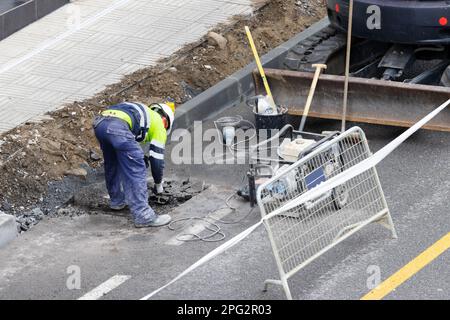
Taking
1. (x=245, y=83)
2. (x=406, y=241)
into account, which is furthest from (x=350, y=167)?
(x=245, y=83)

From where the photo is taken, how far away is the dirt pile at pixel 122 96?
1192 centimetres

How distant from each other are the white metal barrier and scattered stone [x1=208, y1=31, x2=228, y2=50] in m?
4.14

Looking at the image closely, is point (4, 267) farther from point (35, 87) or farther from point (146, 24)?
point (146, 24)

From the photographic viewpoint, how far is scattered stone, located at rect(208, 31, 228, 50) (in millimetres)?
14742

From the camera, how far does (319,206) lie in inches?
413

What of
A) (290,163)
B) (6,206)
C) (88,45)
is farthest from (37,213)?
(88,45)

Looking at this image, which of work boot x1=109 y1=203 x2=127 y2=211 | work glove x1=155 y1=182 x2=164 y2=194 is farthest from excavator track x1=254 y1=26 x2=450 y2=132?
work boot x1=109 y1=203 x2=127 y2=211

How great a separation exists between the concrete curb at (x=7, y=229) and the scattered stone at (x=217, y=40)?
4.55 m

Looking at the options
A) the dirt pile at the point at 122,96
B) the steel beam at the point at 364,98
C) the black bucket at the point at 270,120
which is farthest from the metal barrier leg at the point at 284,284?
the steel beam at the point at 364,98

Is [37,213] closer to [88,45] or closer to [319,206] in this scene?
[319,206]

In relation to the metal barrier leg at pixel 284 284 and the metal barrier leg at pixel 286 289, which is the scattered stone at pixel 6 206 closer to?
the metal barrier leg at pixel 284 284

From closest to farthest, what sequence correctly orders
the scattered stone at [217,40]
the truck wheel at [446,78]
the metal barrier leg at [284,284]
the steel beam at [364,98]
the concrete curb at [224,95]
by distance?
the metal barrier leg at [284,284], the steel beam at [364,98], the truck wheel at [446,78], the concrete curb at [224,95], the scattered stone at [217,40]

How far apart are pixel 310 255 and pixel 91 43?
5.86m

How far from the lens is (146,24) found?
1543cm
